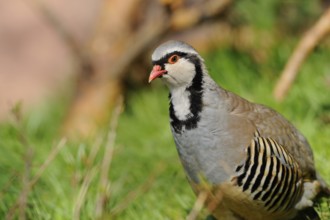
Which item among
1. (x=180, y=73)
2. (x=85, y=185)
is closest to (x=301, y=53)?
(x=180, y=73)

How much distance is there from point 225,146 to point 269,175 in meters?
0.29

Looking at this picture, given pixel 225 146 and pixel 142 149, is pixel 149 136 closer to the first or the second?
pixel 142 149

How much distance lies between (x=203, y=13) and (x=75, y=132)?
1.70m

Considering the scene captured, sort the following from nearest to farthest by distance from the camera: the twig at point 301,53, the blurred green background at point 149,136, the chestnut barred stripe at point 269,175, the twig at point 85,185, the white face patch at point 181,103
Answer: the twig at point 85,185 < the chestnut barred stripe at point 269,175 < the white face patch at point 181,103 < the blurred green background at point 149,136 < the twig at point 301,53

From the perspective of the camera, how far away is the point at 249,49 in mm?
8016

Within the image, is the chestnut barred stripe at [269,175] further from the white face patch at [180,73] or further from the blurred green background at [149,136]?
the white face patch at [180,73]

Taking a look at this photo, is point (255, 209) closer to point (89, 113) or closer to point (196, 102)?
point (196, 102)

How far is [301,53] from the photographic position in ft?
21.8

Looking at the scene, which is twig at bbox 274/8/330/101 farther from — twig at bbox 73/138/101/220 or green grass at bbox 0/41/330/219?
twig at bbox 73/138/101/220

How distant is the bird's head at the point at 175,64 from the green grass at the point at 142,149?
47cm

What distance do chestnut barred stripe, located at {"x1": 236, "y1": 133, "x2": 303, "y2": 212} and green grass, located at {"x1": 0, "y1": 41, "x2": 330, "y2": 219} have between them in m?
0.36

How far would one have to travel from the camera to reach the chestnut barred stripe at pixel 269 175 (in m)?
4.21

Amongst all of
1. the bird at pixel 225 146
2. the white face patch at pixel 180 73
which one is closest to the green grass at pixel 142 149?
the bird at pixel 225 146

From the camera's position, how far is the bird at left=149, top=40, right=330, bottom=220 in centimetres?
421
